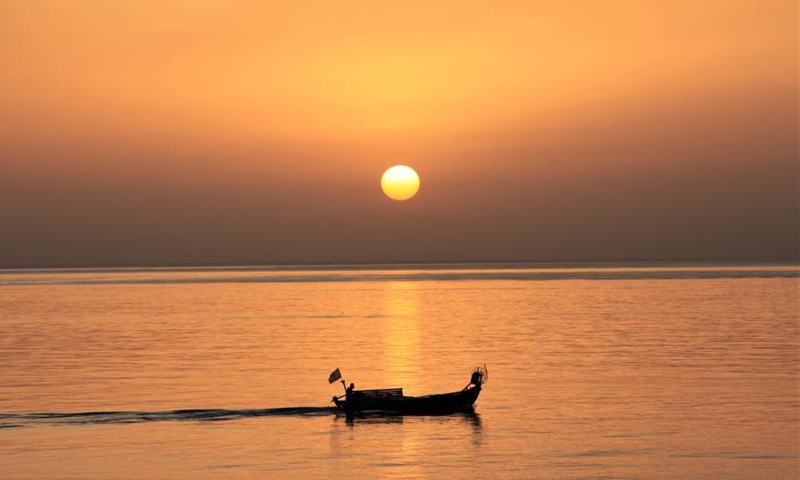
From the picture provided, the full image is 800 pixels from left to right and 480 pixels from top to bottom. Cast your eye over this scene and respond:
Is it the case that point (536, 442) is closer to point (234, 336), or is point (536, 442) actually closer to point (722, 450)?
point (722, 450)

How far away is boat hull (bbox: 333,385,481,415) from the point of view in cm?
5606

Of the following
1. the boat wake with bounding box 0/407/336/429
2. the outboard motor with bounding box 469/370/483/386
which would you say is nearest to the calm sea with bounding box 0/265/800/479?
the boat wake with bounding box 0/407/336/429

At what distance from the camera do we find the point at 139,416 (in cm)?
5497

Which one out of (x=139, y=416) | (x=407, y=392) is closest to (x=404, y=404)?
(x=407, y=392)

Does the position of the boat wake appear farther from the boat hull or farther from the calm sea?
the boat hull

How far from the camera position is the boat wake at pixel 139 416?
2096 inches

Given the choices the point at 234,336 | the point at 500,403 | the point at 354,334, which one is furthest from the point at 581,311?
the point at 500,403

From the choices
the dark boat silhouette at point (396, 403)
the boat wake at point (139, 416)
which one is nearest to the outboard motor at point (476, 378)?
the dark boat silhouette at point (396, 403)

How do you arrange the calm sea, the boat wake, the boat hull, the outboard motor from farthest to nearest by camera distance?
the outboard motor
the boat hull
the boat wake
the calm sea

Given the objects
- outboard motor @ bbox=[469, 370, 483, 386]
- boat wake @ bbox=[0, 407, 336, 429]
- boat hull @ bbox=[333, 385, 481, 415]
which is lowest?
boat wake @ bbox=[0, 407, 336, 429]

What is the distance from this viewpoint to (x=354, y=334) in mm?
107500

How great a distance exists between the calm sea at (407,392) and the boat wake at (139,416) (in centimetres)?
16

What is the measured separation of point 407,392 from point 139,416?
54.8 feet

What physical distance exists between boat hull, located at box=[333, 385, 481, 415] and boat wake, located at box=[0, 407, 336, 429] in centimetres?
154
